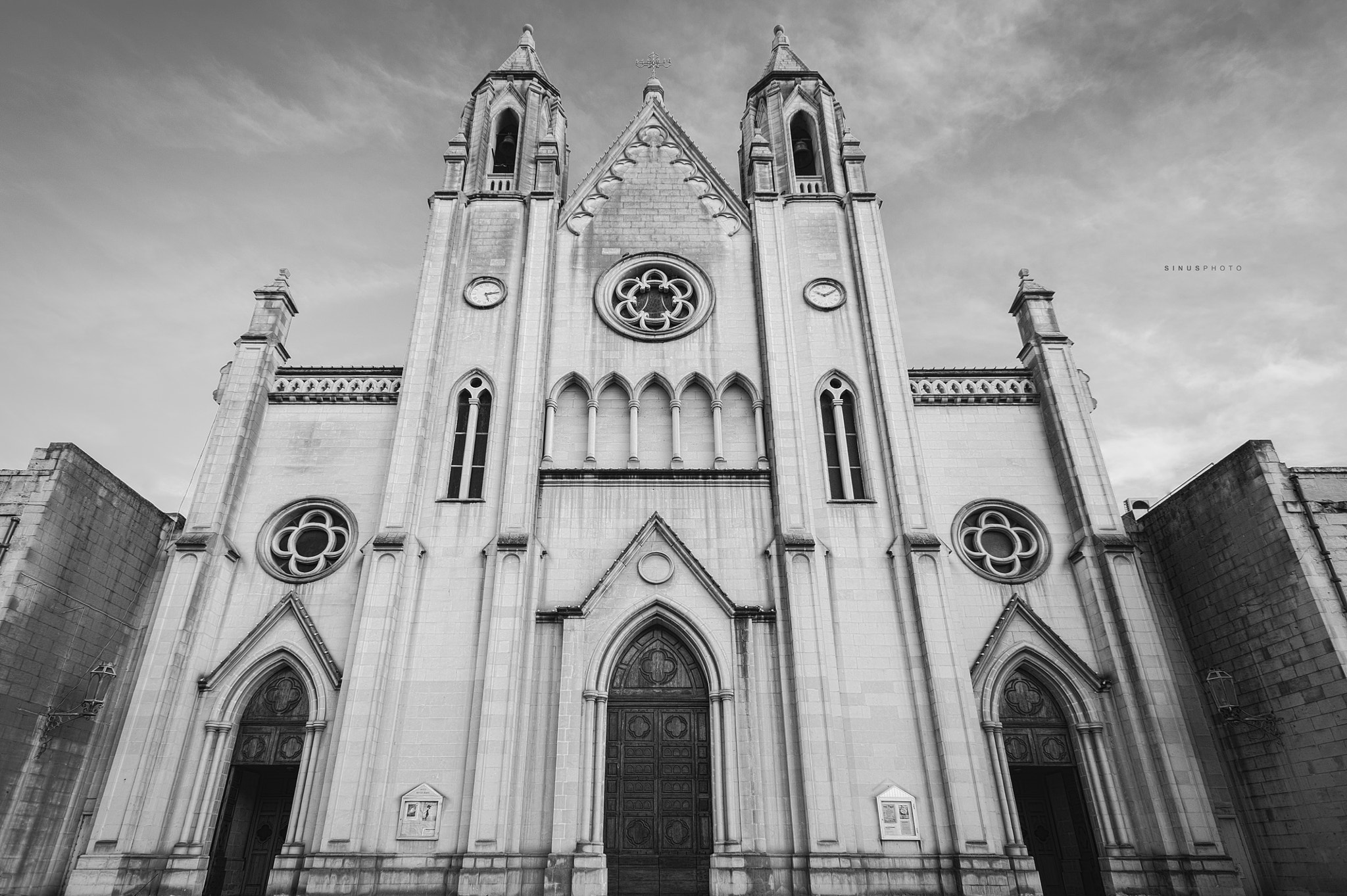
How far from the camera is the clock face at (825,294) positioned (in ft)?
71.7

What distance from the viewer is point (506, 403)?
20.0 m

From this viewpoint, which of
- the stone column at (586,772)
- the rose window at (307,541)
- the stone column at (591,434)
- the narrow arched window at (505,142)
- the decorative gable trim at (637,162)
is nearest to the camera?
the stone column at (586,772)

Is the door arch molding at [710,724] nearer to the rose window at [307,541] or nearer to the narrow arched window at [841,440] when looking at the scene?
the narrow arched window at [841,440]

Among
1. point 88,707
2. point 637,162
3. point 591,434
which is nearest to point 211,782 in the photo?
point 88,707

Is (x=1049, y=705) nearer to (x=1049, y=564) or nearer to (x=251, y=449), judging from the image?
(x=1049, y=564)

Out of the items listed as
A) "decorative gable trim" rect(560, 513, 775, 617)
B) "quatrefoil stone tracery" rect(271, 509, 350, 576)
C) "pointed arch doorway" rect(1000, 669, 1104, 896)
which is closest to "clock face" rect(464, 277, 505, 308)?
"quatrefoil stone tracery" rect(271, 509, 350, 576)

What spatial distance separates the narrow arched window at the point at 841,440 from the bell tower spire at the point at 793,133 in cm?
695

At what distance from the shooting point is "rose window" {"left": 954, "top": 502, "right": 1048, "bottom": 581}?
1873 cm

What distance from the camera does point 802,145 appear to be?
2689 cm

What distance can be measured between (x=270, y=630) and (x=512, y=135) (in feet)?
56.7

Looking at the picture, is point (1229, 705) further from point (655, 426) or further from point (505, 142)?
point (505, 142)

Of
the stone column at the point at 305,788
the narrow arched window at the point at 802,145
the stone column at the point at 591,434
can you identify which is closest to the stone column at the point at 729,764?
the stone column at the point at 591,434

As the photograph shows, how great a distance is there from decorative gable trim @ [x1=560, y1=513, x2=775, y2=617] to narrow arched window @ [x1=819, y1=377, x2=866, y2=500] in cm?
365

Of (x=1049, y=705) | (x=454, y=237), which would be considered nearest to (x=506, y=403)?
(x=454, y=237)
